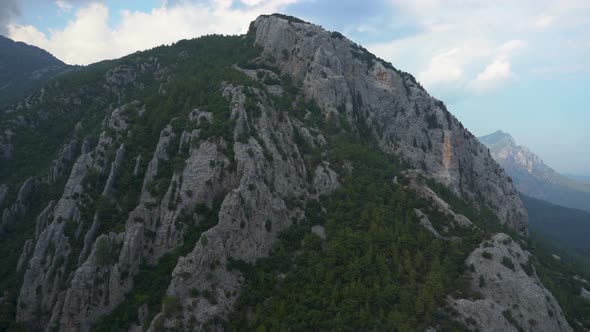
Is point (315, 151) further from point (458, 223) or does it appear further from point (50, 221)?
point (50, 221)

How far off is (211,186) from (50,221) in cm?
3033

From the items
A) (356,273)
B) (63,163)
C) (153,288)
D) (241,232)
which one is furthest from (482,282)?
(63,163)

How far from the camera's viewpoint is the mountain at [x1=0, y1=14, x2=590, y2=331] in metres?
61.4

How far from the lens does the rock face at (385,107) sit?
122m

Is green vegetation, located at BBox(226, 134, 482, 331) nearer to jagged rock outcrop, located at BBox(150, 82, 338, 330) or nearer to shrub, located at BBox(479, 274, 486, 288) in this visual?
shrub, located at BBox(479, 274, 486, 288)

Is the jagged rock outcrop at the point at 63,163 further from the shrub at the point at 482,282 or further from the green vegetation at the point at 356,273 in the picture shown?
the shrub at the point at 482,282

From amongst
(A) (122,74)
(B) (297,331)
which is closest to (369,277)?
(B) (297,331)

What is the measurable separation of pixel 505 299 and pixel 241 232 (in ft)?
148

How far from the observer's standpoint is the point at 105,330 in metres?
59.2

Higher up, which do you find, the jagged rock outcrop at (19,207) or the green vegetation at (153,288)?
the jagged rock outcrop at (19,207)

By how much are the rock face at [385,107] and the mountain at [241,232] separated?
18.8 ft

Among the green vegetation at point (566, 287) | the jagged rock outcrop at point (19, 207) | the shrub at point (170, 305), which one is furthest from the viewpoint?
the jagged rock outcrop at point (19, 207)

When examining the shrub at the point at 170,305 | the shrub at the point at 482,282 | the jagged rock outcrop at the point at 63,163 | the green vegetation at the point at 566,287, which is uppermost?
the jagged rock outcrop at the point at 63,163

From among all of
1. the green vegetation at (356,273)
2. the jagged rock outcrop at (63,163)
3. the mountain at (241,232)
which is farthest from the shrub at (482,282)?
the jagged rock outcrop at (63,163)
